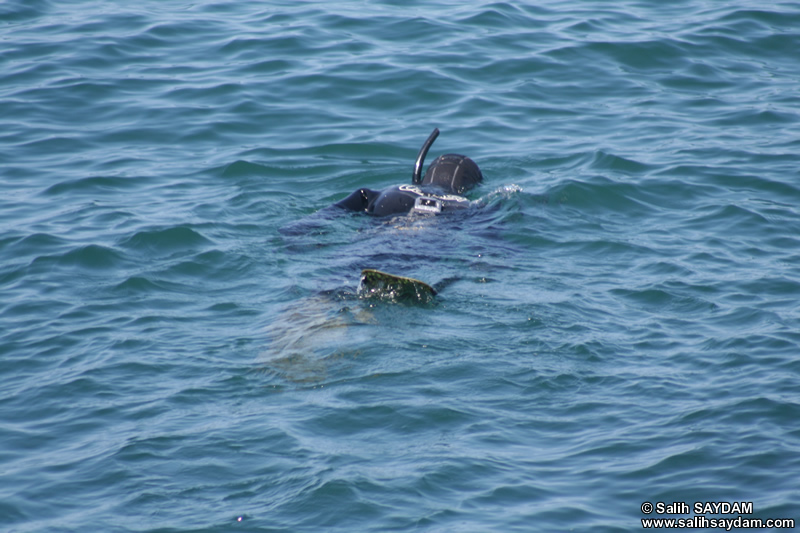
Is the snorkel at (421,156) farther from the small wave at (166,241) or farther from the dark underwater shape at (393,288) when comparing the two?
the dark underwater shape at (393,288)

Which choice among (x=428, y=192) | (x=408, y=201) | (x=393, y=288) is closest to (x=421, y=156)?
(x=428, y=192)

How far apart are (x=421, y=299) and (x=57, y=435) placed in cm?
265

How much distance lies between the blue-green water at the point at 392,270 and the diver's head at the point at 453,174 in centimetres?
20

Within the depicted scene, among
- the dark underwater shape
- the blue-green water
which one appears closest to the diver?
the blue-green water

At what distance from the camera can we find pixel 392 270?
7.15m

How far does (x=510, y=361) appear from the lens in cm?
589

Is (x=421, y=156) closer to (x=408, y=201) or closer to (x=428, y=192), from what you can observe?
(x=428, y=192)

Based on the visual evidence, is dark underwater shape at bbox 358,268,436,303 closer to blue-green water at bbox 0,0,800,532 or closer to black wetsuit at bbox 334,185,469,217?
blue-green water at bbox 0,0,800,532

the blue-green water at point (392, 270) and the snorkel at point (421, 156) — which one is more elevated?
the snorkel at point (421, 156)

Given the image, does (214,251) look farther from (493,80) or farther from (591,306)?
(493,80)

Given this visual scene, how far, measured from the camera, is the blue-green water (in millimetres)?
4770

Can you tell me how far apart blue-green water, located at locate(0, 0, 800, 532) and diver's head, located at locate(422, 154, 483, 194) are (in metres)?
0.20

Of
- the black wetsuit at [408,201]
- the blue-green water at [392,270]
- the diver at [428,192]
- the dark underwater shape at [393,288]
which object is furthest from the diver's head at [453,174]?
the dark underwater shape at [393,288]

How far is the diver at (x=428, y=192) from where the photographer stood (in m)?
8.34
